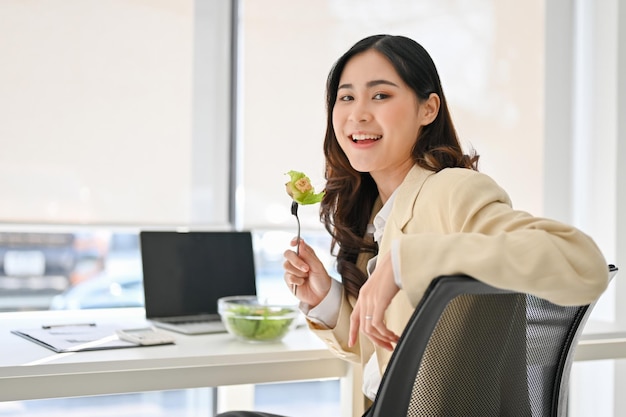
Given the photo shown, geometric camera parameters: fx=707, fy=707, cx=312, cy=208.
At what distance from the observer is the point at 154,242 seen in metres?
2.21

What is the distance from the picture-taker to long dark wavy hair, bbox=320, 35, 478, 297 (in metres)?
1.53

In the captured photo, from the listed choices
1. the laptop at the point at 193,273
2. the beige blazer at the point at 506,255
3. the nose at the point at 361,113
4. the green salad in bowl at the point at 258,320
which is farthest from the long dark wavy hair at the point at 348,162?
the laptop at the point at 193,273

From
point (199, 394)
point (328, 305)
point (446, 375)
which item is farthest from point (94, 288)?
point (446, 375)

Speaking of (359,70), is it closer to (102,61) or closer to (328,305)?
(328,305)

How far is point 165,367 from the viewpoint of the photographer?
159 centimetres

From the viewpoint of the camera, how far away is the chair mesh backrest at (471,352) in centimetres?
87

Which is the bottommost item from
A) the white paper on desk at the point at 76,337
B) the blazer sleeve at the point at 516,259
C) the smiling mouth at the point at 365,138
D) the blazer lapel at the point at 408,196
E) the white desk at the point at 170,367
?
the white desk at the point at 170,367

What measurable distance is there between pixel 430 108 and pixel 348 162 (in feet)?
0.94

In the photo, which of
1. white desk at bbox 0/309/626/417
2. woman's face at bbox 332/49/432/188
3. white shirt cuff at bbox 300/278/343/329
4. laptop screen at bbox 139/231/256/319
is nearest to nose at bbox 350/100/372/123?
woman's face at bbox 332/49/432/188

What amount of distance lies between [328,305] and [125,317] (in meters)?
0.83

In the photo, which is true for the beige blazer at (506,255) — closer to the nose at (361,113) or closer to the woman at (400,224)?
the woman at (400,224)

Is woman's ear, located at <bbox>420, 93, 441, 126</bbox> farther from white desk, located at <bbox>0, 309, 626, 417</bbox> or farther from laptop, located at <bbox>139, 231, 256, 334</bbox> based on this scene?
laptop, located at <bbox>139, 231, 256, 334</bbox>

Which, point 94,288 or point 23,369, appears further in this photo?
point 94,288

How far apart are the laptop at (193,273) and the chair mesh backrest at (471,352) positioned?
1.20 meters
